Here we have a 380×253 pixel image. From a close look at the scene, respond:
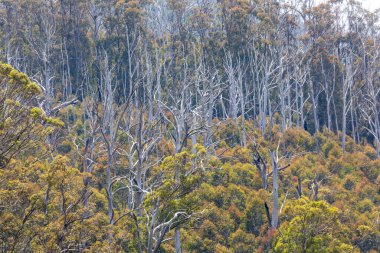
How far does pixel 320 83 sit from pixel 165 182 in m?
26.1

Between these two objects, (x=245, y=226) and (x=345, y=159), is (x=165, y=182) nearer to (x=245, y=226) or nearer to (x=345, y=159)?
(x=245, y=226)

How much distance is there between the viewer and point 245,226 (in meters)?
21.9

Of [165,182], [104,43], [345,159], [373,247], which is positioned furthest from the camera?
[104,43]

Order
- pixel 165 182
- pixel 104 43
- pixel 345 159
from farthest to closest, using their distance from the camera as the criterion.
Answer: pixel 104 43
pixel 345 159
pixel 165 182

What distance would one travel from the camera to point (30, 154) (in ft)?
53.1

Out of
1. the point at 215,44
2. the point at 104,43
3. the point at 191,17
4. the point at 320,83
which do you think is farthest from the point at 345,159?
the point at 104,43

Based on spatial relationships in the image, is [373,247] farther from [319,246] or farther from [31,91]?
[31,91]

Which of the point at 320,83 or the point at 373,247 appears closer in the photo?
the point at 373,247

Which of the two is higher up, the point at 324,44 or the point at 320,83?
the point at 324,44

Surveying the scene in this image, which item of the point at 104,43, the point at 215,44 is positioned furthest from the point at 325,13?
the point at 104,43

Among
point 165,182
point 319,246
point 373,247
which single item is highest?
point 165,182

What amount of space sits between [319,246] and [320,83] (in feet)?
78.5

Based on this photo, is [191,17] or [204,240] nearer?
[204,240]

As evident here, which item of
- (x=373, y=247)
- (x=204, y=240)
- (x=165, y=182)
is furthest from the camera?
(x=373, y=247)
